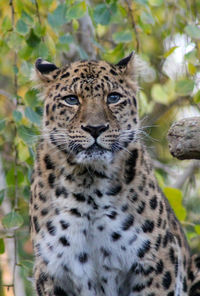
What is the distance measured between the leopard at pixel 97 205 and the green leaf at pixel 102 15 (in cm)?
48

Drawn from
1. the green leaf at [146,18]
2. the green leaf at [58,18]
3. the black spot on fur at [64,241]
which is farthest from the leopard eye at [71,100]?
the black spot on fur at [64,241]

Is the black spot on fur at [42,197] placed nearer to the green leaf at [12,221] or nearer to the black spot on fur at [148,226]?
the green leaf at [12,221]

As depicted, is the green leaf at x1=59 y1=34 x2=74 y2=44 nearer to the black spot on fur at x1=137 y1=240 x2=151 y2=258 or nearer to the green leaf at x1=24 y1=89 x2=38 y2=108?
the green leaf at x1=24 y1=89 x2=38 y2=108

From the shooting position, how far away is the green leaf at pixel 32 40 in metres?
6.29

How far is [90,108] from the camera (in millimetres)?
5277

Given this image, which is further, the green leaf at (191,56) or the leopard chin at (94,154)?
the green leaf at (191,56)

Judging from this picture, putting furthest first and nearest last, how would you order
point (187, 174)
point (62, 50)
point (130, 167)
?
point (187, 174) < point (62, 50) < point (130, 167)

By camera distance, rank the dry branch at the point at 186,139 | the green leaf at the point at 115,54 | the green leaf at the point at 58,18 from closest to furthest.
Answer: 1. the dry branch at the point at 186,139
2. the green leaf at the point at 58,18
3. the green leaf at the point at 115,54

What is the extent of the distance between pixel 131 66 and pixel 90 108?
868 millimetres

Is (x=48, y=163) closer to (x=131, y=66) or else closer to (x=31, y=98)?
(x=31, y=98)

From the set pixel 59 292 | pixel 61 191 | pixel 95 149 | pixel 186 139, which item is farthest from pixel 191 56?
pixel 59 292

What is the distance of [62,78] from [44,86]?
0.23 m

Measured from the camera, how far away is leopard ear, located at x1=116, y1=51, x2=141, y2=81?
233 inches

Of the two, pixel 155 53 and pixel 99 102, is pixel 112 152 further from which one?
pixel 155 53
